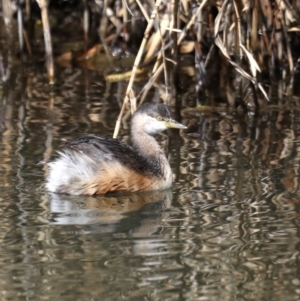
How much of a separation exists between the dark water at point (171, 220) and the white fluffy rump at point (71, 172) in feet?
0.26

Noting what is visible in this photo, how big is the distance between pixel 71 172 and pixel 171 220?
80 cm

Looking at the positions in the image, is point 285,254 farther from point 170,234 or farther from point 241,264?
point 170,234

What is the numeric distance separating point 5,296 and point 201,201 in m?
1.54

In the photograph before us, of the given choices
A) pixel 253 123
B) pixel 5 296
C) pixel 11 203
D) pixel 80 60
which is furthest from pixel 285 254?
pixel 80 60

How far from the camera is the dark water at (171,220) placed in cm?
381

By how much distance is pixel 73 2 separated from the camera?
33.4 feet

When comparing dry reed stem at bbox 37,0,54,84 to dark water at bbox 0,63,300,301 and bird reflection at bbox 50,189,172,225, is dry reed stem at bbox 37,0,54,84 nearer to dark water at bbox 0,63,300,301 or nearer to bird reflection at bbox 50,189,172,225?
dark water at bbox 0,63,300,301

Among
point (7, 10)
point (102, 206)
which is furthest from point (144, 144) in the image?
point (7, 10)

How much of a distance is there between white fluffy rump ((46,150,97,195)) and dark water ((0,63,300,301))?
78 mm

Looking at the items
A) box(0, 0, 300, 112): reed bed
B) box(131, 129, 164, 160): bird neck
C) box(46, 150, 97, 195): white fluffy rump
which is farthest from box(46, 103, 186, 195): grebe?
box(0, 0, 300, 112): reed bed

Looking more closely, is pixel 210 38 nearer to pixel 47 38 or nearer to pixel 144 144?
pixel 47 38

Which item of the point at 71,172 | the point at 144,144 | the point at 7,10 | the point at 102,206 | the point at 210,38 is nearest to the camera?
the point at 102,206

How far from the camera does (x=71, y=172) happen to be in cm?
521

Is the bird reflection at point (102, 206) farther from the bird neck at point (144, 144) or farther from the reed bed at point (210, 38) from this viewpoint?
the reed bed at point (210, 38)
